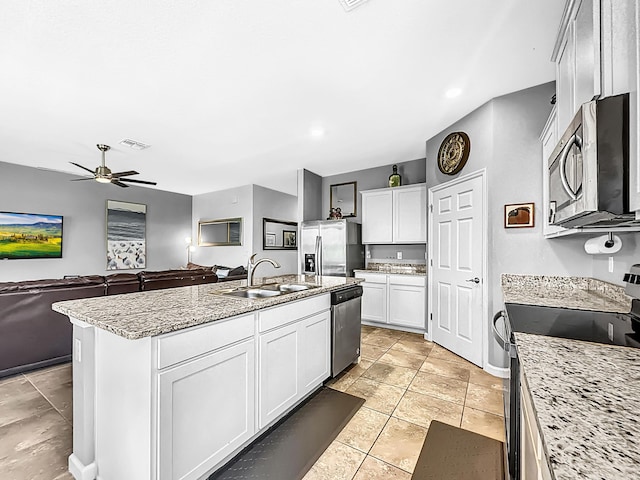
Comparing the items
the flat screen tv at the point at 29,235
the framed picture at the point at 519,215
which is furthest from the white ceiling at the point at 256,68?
the flat screen tv at the point at 29,235

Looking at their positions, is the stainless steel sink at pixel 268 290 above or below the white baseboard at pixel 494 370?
above

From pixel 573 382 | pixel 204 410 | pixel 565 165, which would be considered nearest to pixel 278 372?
pixel 204 410

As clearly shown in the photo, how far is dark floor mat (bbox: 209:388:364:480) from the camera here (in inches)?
61.9

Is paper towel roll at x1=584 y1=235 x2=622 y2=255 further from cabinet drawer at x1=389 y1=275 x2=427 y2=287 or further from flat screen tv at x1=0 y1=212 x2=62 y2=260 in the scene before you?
flat screen tv at x1=0 y1=212 x2=62 y2=260

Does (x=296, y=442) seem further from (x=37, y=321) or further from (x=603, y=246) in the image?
(x=37, y=321)

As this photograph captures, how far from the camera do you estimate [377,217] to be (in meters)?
4.67

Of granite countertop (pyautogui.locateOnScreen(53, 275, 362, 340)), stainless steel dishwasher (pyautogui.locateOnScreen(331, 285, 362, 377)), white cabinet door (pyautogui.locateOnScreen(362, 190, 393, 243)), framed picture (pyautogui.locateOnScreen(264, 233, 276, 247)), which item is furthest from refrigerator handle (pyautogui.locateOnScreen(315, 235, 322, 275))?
granite countertop (pyautogui.locateOnScreen(53, 275, 362, 340))

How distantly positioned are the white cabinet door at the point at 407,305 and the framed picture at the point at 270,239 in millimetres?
3452

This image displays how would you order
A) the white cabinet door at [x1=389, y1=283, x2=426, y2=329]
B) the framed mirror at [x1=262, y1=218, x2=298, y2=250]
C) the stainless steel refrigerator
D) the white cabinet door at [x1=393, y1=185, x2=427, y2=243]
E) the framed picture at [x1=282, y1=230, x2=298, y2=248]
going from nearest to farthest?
the white cabinet door at [x1=389, y1=283, x2=426, y2=329]
the white cabinet door at [x1=393, y1=185, x2=427, y2=243]
the stainless steel refrigerator
the framed mirror at [x1=262, y1=218, x2=298, y2=250]
the framed picture at [x1=282, y1=230, x2=298, y2=248]

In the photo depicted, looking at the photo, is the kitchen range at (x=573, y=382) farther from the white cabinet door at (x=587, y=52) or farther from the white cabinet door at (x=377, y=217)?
the white cabinet door at (x=377, y=217)

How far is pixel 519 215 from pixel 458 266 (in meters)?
0.82

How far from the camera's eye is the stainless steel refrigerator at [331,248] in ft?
14.9

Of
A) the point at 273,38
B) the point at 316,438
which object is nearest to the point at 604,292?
the point at 316,438

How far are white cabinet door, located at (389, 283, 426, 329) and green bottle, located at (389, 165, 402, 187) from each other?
158cm
